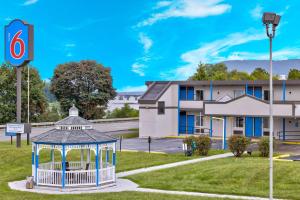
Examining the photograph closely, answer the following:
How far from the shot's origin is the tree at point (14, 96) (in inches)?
2776

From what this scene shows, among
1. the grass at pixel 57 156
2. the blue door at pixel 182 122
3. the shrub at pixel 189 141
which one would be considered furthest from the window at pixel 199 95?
the shrub at pixel 189 141

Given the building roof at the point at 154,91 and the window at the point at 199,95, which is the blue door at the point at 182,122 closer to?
the window at the point at 199,95

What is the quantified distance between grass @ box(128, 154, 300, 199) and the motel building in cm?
2445

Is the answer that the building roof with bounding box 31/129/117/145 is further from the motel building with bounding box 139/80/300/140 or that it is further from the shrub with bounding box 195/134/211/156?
the motel building with bounding box 139/80/300/140

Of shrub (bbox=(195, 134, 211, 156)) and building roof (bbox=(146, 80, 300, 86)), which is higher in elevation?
building roof (bbox=(146, 80, 300, 86))

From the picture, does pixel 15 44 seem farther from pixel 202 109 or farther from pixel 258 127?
pixel 258 127

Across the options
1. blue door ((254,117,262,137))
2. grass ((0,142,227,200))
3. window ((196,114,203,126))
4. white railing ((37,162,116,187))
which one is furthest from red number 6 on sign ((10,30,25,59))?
blue door ((254,117,262,137))

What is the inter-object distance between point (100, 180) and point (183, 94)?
115 feet

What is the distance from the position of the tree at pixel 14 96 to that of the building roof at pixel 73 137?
44445mm

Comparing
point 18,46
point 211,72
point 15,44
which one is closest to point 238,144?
point 18,46

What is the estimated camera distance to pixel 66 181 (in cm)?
2670

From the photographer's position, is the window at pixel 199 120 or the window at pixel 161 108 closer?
the window at pixel 161 108

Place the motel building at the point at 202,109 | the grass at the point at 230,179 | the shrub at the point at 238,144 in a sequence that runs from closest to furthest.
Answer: the grass at the point at 230,179
the shrub at the point at 238,144
the motel building at the point at 202,109

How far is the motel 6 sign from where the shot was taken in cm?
4391
